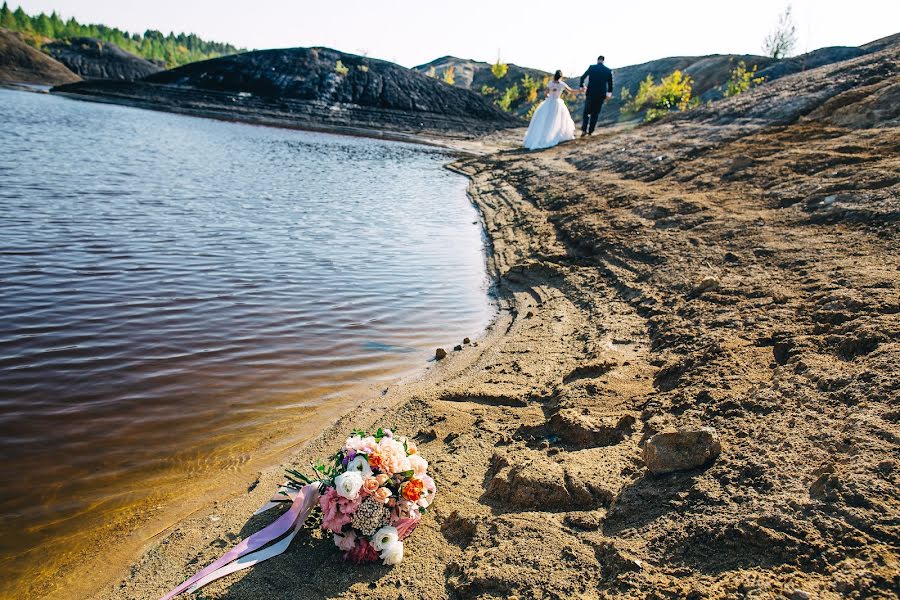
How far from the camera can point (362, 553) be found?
7.79ft

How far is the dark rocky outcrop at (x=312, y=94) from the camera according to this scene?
3878cm

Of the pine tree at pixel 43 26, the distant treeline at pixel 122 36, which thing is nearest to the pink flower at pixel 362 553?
the distant treeline at pixel 122 36

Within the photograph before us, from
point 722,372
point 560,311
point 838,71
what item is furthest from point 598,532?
point 838,71

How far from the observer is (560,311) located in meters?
5.81

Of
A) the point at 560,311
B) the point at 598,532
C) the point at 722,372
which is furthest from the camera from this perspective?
the point at 560,311

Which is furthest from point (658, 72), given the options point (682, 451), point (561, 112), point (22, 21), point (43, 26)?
point (22, 21)

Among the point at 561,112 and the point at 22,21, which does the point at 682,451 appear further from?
the point at 22,21

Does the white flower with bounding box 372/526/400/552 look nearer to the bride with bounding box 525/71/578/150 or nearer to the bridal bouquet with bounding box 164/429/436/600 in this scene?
the bridal bouquet with bounding box 164/429/436/600

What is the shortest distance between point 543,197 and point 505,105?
4619 cm

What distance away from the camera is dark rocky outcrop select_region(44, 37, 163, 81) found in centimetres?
6944

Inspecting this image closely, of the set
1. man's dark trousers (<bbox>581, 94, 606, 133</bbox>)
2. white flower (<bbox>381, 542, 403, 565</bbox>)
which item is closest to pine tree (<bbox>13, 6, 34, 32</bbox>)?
man's dark trousers (<bbox>581, 94, 606, 133</bbox>)

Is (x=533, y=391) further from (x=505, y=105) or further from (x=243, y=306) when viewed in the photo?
(x=505, y=105)

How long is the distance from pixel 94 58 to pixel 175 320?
85.5m

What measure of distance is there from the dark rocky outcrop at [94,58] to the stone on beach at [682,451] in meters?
82.8
